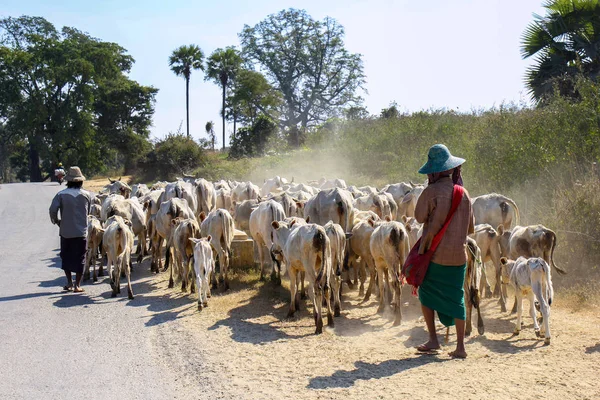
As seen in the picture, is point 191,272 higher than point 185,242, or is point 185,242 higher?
point 185,242

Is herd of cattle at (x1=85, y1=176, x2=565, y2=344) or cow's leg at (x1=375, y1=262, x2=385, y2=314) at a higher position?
herd of cattle at (x1=85, y1=176, x2=565, y2=344)

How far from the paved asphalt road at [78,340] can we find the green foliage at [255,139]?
90.0 feet

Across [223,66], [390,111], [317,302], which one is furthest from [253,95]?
[317,302]

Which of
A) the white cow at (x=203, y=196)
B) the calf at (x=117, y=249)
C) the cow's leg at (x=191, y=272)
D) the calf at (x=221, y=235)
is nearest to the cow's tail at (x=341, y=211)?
the calf at (x=221, y=235)

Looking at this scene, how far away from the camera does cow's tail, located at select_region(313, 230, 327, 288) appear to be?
9.34 m

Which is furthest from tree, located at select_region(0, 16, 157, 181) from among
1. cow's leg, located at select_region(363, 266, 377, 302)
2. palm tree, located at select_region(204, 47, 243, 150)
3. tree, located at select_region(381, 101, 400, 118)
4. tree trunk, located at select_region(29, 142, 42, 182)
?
cow's leg, located at select_region(363, 266, 377, 302)

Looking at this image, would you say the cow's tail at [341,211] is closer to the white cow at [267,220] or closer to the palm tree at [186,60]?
the white cow at [267,220]

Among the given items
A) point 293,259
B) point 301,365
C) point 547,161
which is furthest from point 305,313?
point 547,161

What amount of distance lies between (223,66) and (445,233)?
48.7 m

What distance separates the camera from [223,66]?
53844 mm

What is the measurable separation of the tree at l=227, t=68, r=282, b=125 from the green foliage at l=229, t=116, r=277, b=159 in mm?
6589

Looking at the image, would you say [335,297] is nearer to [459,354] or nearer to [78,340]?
[459,354]

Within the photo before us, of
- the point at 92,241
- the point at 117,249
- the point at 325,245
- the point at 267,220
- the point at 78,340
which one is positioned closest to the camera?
the point at 78,340

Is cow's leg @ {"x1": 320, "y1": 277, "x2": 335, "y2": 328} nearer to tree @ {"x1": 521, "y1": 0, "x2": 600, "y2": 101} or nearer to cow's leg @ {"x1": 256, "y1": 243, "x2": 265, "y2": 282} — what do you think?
cow's leg @ {"x1": 256, "y1": 243, "x2": 265, "y2": 282}
